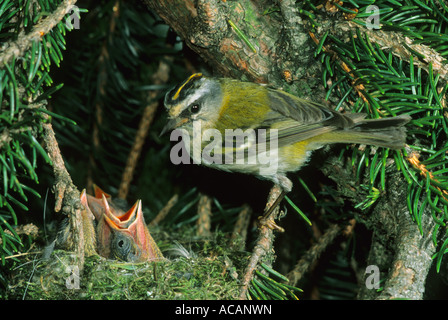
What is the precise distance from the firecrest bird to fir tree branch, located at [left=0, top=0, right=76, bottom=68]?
37.5 inches

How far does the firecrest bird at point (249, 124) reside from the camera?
7.11 ft

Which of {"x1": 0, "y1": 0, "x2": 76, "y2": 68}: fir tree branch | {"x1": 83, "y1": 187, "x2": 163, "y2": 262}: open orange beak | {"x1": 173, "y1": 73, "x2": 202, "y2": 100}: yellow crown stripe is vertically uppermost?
{"x1": 0, "y1": 0, "x2": 76, "y2": 68}: fir tree branch

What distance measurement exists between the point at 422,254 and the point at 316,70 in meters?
0.85

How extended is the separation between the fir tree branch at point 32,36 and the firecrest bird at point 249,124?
0.95 meters

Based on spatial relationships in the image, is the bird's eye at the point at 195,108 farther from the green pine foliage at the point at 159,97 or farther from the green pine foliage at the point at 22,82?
the green pine foliage at the point at 22,82


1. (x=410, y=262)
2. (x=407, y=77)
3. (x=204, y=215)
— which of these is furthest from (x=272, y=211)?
(x=407, y=77)

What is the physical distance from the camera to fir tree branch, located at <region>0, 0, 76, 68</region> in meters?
1.33

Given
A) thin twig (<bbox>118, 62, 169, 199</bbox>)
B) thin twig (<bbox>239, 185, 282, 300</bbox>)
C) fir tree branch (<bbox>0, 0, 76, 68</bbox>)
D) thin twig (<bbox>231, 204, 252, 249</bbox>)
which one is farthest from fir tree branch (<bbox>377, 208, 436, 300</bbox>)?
thin twig (<bbox>118, 62, 169, 199</bbox>)

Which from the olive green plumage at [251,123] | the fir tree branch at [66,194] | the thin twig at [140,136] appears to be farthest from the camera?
the thin twig at [140,136]

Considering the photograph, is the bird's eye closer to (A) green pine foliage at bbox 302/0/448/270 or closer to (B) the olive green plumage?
(B) the olive green plumage

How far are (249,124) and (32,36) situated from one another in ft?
4.00

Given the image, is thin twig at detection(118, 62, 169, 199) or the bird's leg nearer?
the bird's leg

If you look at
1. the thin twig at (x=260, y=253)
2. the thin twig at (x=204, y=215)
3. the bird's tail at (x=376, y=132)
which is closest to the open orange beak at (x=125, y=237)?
the thin twig at (x=204, y=215)

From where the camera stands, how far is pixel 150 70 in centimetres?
277
